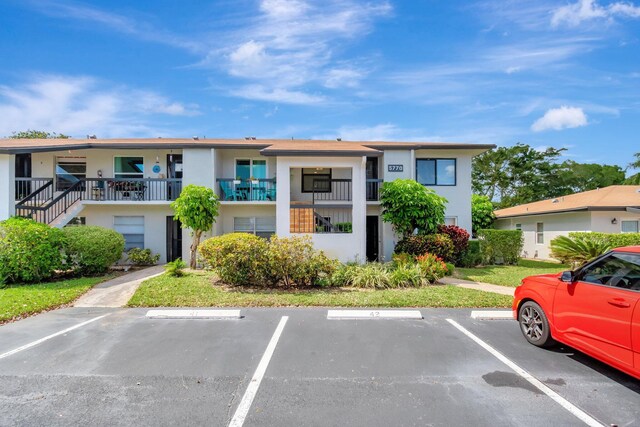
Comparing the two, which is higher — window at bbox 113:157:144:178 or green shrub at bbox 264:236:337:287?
window at bbox 113:157:144:178

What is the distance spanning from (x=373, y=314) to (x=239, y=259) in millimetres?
4136

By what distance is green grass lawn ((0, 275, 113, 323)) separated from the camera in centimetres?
697

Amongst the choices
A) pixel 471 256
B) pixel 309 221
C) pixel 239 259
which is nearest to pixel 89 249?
pixel 239 259

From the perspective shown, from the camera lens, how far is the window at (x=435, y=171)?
15828mm

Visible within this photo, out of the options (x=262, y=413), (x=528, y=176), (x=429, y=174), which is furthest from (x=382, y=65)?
(x=528, y=176)

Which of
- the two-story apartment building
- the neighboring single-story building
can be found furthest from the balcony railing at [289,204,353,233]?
the neighboring single-story building

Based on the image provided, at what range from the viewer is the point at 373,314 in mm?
6809

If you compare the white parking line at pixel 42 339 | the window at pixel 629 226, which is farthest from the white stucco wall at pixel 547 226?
the white parking line at pixel 42 339

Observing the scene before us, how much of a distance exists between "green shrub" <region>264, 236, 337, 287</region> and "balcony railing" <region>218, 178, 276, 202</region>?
5.50 metres

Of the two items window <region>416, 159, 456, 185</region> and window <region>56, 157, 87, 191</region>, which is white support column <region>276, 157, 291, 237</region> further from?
window <region>56, 157, 87, 191</region>

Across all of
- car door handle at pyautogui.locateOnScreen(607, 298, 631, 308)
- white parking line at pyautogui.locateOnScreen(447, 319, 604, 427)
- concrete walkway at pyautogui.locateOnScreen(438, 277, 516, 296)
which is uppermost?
car door handle at pyautogui.locateOnScreen(607, 298, 631, 308)

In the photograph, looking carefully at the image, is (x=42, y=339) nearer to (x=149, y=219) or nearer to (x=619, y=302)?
(x=619, y=302)

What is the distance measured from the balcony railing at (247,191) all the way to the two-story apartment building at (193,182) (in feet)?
0.15

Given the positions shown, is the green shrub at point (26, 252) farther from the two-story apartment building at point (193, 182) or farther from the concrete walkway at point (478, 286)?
the concrete walkway at point (478, 286)
